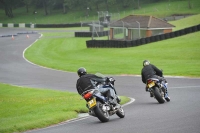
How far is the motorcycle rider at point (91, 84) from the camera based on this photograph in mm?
14680

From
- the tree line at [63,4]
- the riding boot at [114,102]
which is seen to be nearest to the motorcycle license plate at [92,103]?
the riding boot at [114,102]

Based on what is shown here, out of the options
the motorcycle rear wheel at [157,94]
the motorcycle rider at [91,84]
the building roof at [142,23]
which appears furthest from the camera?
the building roof at [142,23]

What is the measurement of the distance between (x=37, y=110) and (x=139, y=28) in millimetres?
35658

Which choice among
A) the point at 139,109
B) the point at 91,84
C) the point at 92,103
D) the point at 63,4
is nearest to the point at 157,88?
the point at 139,109

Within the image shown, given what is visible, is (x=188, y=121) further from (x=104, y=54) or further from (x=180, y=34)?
(x=180, y=34)

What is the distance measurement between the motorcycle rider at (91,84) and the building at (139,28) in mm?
37542

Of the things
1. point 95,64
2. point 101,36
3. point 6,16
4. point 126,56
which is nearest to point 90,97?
point 95,64

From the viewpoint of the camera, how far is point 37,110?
17.9 metres

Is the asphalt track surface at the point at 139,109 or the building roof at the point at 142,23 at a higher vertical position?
the building roof at the point at 142,23

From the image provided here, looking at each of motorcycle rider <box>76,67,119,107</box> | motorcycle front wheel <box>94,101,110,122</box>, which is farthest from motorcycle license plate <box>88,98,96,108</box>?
motorcycle rider <box>76,67,119,107</box>

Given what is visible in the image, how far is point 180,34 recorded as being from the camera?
5047 cm

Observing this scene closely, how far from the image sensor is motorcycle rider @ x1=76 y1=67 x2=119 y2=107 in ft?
48.2

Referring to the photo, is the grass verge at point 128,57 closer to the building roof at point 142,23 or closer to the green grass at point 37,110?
the building roof at point 142,23

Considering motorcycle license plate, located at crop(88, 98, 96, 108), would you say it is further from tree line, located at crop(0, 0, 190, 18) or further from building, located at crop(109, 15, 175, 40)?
tree line, located at crop(0, 0, 190, 18)
